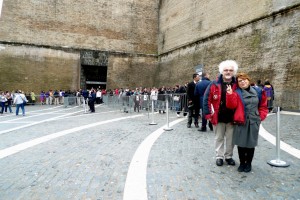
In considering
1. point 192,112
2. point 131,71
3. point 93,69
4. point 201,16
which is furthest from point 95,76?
point 192,112

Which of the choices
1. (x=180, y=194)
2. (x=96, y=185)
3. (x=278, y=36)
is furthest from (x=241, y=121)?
(x=278, y=36)

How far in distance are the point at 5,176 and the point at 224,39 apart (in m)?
20.3

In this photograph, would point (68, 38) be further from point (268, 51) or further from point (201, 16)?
point (268, 51)

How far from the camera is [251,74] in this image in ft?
58.0

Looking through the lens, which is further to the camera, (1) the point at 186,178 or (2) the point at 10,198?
(1) the point at 186,178

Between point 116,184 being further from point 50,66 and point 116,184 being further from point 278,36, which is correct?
point 50,66

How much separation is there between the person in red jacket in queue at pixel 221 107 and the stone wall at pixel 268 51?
11416 millimetres

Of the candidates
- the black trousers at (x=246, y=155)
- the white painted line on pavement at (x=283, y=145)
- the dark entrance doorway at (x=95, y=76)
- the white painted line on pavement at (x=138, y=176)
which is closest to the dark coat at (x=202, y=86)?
the white painted line on pavement at (x=283, y=145)

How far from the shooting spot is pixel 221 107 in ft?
13.6

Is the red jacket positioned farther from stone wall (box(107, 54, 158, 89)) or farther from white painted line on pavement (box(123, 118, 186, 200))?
stone wall (box(107, 54, 158, 89))

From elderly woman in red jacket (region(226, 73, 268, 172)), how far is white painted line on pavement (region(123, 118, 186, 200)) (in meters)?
1.55

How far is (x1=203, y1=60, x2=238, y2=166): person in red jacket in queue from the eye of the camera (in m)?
4.09

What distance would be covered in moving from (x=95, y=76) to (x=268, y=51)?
21168 millimetres

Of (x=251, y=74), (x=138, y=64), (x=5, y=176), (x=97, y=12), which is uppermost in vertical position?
(x=97, y=12)
